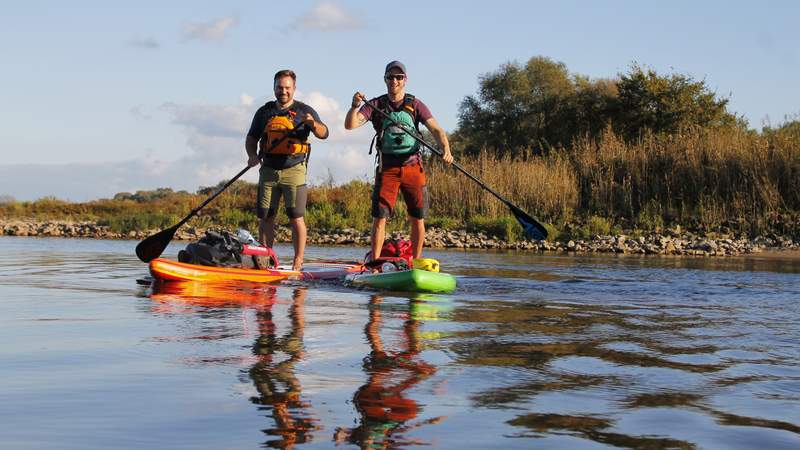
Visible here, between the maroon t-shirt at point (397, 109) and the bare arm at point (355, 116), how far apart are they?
0.10m

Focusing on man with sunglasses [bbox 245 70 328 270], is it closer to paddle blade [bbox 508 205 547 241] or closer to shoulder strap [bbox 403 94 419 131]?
shoulder strap [bbox 403 94 419 131]

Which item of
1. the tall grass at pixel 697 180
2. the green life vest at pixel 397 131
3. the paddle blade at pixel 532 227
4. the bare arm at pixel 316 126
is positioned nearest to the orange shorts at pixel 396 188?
the green life vest at pixel 397 131

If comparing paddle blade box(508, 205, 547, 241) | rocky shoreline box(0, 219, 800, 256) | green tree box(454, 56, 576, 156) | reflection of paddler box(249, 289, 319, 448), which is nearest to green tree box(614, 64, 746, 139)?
green tree box(454, 56, 576, 156)

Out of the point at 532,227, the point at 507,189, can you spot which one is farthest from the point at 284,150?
the point at 507,189

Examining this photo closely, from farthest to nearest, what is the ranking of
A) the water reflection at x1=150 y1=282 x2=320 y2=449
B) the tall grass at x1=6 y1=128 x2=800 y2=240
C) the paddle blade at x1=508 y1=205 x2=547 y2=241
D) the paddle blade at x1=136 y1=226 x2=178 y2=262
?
1. the tall grass at x1=6 y1=128 x2=800 y2=240
2. the paddle blade at x1=508 y1=205 x2=547 y2=241
3. the paddle blade at x1=136 y1=226 x2=178 y2=262
4. the water reflection at x1=150 y1=282 x2=320 y2=449

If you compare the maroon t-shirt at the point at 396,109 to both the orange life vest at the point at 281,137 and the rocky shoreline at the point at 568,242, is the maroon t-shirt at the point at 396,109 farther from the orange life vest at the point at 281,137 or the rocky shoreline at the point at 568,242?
the rocky shoreline at the point at 568,242

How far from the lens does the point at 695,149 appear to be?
23.2 metres

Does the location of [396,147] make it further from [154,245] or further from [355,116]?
[154,245]

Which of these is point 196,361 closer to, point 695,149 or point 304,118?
point 304,118

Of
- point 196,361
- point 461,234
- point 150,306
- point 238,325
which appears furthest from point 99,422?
point 461,234

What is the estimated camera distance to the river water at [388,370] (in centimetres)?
352

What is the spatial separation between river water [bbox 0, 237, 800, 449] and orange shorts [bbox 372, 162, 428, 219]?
4.22 ft

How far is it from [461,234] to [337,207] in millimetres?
4789

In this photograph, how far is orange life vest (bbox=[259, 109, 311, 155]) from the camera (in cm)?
1048
